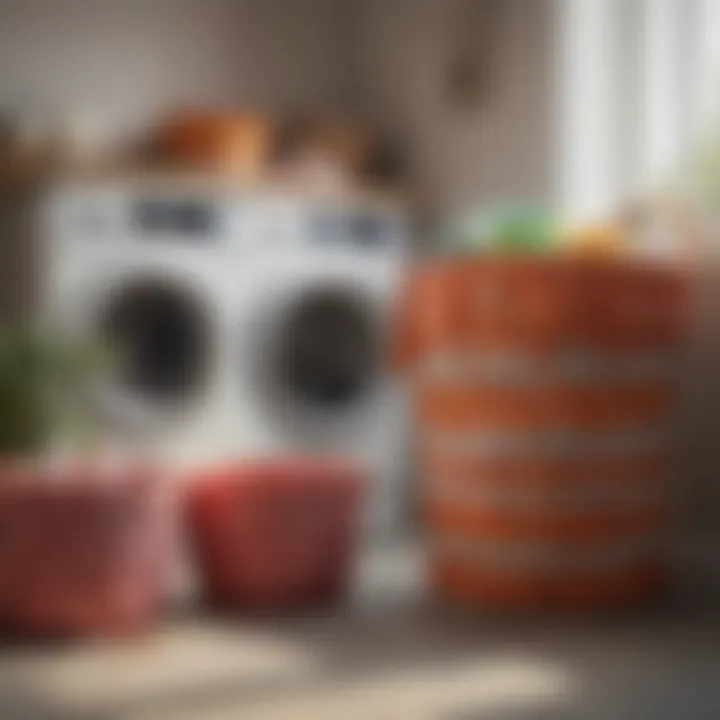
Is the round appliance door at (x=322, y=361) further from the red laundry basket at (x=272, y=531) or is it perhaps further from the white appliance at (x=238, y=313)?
the red laundry basket at (x=272, y=531)

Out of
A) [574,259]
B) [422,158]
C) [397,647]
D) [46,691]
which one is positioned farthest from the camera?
[422,158]

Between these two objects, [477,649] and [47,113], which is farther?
[47,113]

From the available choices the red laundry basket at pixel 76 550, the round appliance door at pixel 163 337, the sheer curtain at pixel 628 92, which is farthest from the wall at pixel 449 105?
the red laundry basket at pixel 76 550

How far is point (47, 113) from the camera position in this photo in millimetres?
2703

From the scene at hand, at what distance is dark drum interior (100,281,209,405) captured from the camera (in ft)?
8.06

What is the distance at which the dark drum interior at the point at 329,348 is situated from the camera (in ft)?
8.48

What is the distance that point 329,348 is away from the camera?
8.64 ft

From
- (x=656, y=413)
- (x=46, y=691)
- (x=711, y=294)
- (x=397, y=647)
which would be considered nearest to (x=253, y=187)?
(x=711, y=294)

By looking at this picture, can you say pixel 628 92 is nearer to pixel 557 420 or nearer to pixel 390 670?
pixel 557 420

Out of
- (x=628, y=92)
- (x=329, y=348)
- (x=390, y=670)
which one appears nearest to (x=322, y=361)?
(x=329, y=348)

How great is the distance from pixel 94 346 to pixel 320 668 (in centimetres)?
51

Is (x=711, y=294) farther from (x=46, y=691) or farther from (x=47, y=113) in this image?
(x=47, y=113)

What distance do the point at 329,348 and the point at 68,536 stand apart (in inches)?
51.2

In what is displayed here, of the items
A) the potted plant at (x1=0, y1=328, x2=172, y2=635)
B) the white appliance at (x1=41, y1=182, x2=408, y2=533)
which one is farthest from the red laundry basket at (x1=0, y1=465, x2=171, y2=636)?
the white appliance at (x1=41, y1=182, x2=408, y2=533)
